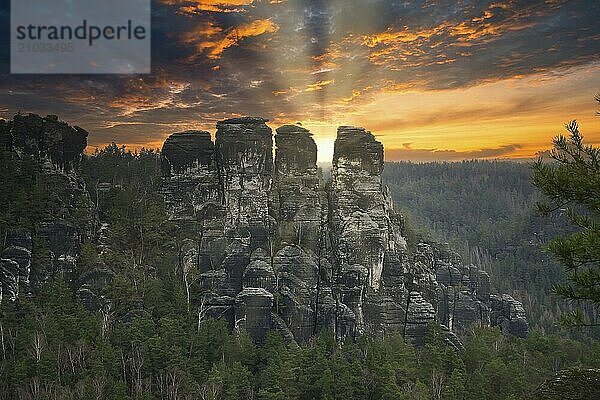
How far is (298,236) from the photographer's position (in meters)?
37.8

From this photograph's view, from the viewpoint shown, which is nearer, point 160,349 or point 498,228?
point 160,349

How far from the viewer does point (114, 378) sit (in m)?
23.7

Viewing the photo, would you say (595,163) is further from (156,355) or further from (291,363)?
(156,355)

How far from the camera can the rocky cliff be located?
34.8m

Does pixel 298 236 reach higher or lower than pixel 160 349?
higher

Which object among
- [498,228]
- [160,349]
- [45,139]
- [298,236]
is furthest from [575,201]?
[498,228]

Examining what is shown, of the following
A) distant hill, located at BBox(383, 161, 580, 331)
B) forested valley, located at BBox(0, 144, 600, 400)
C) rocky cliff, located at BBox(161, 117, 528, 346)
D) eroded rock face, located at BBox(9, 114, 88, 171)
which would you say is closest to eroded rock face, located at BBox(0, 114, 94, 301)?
eroded rock face, located at BBox(9, 114, 88, 171)

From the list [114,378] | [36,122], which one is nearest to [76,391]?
[114,378]

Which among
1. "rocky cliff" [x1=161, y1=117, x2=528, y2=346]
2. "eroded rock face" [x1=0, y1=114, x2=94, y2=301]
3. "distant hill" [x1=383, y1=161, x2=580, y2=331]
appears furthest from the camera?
"distant hill" [x1=383, y1=161, x2=580, y2=331]

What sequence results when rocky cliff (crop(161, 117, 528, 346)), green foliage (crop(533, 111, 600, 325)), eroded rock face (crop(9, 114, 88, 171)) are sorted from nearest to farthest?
1. green foliage (crop(533, 111, 600, 325))
2. rocky cliff (crop(161, 117, 528, 346))
3. eroded rock face (crop(9, 114, 88, 171))

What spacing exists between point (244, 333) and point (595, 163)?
24530 mm

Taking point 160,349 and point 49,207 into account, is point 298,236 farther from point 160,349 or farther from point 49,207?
point 49,207

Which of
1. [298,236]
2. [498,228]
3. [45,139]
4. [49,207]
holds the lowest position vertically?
[498,228]

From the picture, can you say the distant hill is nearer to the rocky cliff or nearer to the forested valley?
the forested valley
